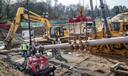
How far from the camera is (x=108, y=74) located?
14.7 metres

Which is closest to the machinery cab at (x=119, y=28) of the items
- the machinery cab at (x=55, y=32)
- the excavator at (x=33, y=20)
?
the machinery cab at (x=55, y=32)

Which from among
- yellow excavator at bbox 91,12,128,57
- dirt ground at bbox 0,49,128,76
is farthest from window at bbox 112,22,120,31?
dirt ground at bbox 0,49,128,76

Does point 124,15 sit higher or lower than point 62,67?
higher

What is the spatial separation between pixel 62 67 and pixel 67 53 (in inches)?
243

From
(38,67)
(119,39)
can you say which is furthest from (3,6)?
(119,39)

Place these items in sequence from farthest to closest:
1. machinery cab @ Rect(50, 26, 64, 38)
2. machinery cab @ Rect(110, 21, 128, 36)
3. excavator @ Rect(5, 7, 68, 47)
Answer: machinery cab @ Rect(50, 26, 64, 38) < excavator @ Rect(5, 7, 68, 47) < machinery cab @ Rect(110, 21, 128, 36)

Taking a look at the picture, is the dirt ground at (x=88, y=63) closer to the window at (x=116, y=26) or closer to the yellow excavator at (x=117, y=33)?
the yellow excavator at (x=117, y=33)

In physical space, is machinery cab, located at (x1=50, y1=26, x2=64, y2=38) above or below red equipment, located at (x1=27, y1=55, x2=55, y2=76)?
above

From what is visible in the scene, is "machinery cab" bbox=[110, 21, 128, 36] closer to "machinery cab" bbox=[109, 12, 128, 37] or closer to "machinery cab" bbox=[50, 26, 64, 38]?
"machinery cab" bbox=[109, 12, 128, 37]

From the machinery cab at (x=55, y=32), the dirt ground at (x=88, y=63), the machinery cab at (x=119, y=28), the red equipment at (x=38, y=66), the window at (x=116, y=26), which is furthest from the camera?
the machinery cab at (x=55, y=32)

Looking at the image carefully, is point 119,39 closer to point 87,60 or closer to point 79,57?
point 87,60

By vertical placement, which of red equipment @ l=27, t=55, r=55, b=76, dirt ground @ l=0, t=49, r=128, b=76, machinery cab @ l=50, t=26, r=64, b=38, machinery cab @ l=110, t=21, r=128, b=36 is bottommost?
dirt ground @ l=0, t=49, r=128, b=76

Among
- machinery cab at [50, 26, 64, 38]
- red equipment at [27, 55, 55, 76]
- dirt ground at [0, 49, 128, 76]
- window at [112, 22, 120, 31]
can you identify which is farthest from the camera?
machinery cab at [50, 26, 64, 38]

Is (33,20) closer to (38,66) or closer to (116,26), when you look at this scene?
(116,26)
